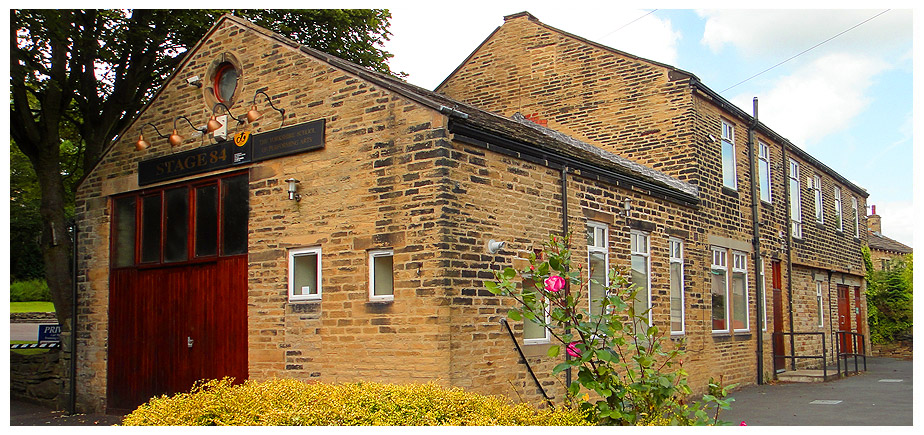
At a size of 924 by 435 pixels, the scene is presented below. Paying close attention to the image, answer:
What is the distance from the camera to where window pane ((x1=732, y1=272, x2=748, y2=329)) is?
1747cm

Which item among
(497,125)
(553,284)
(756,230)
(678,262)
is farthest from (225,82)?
(756,230)

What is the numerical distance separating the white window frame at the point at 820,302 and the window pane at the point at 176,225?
17553mm

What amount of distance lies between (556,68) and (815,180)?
9752 mm

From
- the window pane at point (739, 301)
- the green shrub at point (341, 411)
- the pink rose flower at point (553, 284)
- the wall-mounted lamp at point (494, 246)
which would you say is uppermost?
the wall-mounted lamp at point (494, 246)

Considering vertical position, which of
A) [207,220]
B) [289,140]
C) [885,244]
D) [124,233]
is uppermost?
[289,140]

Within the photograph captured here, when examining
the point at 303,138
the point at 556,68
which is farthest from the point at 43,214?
the point at 556,68

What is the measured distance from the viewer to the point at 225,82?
12445 millimetres

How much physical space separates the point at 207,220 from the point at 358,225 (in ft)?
10.9

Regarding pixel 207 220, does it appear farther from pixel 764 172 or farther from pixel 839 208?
pixel 839 208

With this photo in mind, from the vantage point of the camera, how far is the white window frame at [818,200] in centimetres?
2331

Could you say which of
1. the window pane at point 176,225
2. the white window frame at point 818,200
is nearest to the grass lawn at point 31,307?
the window pane at point 176,225

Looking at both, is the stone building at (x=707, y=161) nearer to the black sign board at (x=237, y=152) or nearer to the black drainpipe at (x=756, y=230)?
the black drainpipe at (x=756, y=230)

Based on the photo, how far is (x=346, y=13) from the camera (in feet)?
61.4
